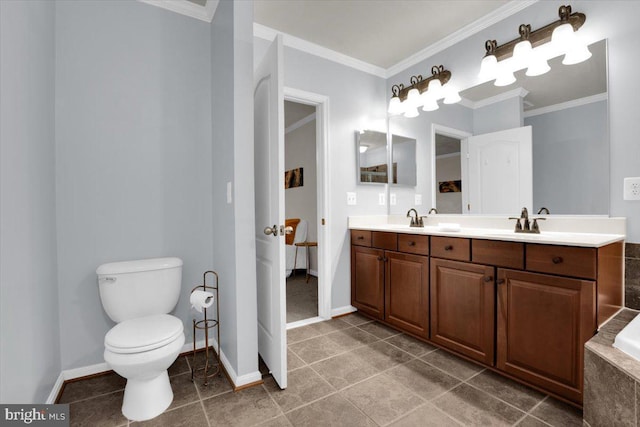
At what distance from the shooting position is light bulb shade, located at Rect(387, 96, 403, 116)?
3.07m

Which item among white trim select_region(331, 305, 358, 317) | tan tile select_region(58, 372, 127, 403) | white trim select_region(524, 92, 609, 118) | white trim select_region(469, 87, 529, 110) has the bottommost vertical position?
tan tile select_region(58, 372, 127, 403)

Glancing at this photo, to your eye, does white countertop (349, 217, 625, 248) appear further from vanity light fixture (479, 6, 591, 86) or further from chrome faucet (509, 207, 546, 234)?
vanity light fixture (479, 6, 591, 86)

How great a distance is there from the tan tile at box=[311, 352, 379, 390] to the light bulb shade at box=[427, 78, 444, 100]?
233 cm

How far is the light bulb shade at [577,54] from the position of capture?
1861 mm

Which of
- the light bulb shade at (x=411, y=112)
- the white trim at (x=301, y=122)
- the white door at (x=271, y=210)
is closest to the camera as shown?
the white door at (x=271, y=210)

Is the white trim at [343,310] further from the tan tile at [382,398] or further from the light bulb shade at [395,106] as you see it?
the light bulb shade at [395,106]

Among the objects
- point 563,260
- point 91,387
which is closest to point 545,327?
point 563,260

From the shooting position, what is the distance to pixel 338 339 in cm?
241

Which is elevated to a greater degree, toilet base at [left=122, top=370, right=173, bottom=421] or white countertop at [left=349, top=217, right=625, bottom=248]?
white countertop at [left=349, top=217, right=625, bottom=248]

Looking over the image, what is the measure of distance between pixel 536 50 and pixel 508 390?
221cm

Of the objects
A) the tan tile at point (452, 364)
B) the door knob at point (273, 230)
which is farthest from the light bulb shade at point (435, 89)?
the tan tile at point (452, 364)

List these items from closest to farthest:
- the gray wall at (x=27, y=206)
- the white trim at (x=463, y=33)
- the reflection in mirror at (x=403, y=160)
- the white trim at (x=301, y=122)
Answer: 1. the gray wall at (x=27, y=206)
2. the white trim at (x=463, y=33)
3. the reflection in mirror at (x=403, y=160)
4. the white trim at (x=301, y=122)

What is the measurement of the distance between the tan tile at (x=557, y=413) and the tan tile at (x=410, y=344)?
28.7 inches

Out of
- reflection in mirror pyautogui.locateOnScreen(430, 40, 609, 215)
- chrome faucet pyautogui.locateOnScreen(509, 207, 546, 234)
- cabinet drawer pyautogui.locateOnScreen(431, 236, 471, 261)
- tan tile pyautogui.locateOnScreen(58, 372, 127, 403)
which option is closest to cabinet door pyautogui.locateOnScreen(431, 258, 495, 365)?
cabinet drawer pyautogui.locateOnScreen(431, 236, 471, 261)
